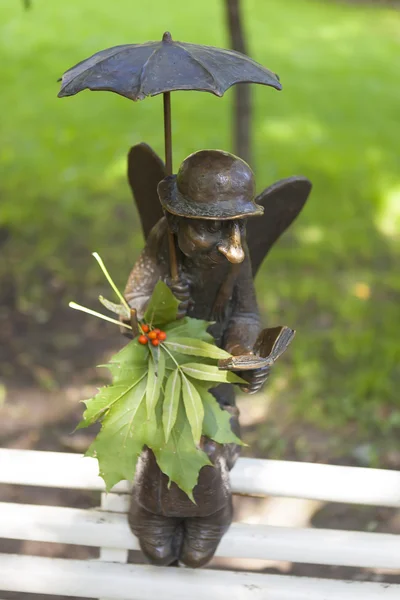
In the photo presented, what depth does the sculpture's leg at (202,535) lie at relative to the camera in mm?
1496

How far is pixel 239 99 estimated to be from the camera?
2.98m

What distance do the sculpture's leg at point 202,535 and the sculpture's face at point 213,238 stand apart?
0.58 m

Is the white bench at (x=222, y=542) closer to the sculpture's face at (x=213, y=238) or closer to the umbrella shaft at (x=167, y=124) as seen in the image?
the sculpture's face at (x=213, y=238)

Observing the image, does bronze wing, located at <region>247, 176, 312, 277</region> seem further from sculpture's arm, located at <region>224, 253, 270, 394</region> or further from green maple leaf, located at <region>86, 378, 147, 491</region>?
green maple leaf, located at <region>86, 378, 147, 491</region>

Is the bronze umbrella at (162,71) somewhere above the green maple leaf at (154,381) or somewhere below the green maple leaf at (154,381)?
above

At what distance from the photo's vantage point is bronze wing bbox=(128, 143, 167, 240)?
1470mm

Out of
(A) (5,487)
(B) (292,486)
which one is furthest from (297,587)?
(A) (5,487)

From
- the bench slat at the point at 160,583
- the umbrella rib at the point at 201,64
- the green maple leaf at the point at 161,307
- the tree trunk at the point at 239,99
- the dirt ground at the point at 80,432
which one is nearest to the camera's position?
the umbrella rib at the point at 201,64

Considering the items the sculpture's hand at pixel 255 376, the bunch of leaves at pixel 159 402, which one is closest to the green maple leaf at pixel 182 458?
the bunch of leaves at pixel 159 402

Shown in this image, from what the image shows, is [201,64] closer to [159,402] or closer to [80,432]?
[159,402]

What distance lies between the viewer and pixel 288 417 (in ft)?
9.07

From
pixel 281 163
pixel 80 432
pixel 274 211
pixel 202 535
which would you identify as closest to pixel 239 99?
pixel 281 163

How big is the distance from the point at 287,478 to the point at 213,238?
0.63m

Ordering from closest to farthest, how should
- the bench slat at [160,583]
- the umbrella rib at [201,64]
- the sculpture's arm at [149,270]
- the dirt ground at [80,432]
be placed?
the umbrella rib at [201,64] → the sculpture's arm at [149,270] → the bench slat at [160,583] → the dirt ground at [80,432]
